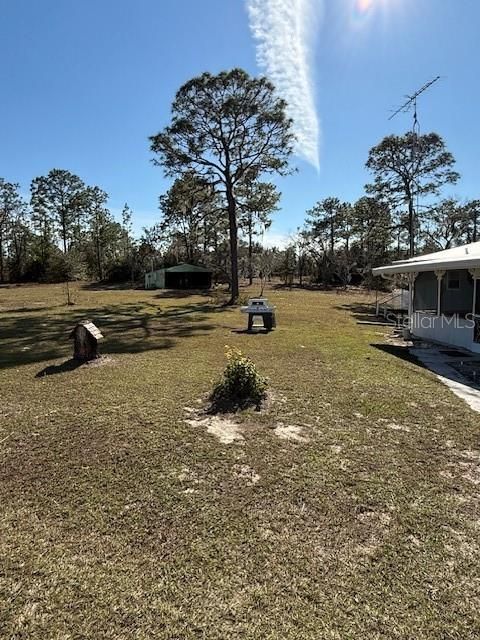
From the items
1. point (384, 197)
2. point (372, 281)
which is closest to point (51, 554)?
point (384, 197)

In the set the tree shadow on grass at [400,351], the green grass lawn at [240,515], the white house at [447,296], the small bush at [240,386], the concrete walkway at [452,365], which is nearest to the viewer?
the green grass lawn at [240,515]

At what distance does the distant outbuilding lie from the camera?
3240cm

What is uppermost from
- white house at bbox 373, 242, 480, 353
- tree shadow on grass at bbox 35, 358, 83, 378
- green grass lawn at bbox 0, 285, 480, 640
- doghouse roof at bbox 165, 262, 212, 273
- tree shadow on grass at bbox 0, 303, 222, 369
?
doghouse roof at bbox 165, 262, 212, 273

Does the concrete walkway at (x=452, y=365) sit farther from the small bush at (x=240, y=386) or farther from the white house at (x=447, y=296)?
the small bush at (x=240, y=386)

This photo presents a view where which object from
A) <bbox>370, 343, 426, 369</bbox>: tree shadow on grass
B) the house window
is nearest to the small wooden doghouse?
<bbox>370, 343, 426, 369</bbox>: tree shadow on grass

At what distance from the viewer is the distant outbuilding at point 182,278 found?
32397 mm

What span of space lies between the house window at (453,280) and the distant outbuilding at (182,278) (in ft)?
74.1

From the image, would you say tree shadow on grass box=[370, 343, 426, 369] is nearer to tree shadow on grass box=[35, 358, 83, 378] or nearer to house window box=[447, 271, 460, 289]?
house window box=[447, 271, 460, 289]

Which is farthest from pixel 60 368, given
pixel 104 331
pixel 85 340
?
pixel 104 331

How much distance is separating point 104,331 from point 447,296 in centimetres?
975

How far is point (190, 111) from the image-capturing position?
17.9 meters

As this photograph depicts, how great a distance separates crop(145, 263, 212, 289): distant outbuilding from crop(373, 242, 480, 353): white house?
850 inches

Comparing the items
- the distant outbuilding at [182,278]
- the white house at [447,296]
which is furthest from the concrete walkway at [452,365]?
the distant outbuilding at [182,278]

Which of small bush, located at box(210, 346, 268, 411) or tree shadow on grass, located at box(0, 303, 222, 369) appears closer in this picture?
small bush, located at box(210, 346, 268, 411)
